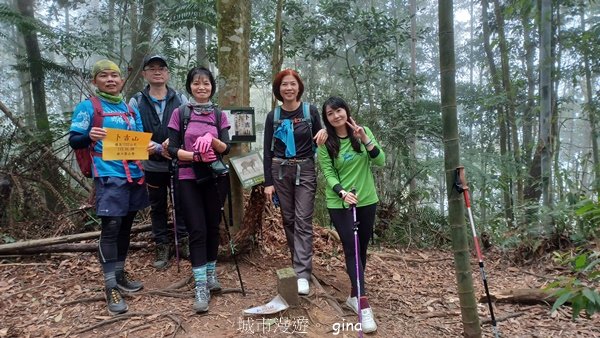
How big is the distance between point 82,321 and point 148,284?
738 millimetres

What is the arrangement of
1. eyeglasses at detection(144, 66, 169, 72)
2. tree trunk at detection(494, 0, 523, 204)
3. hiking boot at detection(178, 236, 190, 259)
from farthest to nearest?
tree trunk at detection(494, 0, 523, 204)
hiking boot at detection(178, 236, 190, 259)
eyeglasses at detection(144, 66, 169, 72)

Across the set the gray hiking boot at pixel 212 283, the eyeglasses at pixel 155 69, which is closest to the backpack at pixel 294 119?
the eyeglasses at pixel 155 69

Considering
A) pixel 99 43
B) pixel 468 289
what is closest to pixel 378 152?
pixel 468 289

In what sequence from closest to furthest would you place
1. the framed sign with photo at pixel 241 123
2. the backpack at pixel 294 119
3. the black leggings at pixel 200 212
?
the black leggings at pixel 200 212 < the backpack at pixel 294 119 < the framed sign with photo at pixel 241 123

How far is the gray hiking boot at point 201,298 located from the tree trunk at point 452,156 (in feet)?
6.80

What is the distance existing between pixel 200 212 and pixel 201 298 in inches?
29.2

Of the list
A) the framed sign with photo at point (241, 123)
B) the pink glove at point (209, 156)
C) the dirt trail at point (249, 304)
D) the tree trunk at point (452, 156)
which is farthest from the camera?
the framed sign with photo at point (241, 123)

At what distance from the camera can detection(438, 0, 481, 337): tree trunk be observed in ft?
8.78

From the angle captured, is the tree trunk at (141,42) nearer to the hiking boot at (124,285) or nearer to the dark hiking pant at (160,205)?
the dark hiking pant at (160,205)

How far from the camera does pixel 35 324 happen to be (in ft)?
10.5

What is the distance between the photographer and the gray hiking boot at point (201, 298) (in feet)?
10.7

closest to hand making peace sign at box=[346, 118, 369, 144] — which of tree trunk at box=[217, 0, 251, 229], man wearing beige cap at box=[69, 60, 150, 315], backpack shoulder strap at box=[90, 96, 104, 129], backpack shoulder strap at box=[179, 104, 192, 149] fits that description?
tree trunk at box=[217, 0, 251, 229]

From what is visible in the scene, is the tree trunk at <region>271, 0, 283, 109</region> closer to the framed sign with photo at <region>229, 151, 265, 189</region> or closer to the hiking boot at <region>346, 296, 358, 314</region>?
the framed sign with photo at <region>229, 151, 265, 189</region>

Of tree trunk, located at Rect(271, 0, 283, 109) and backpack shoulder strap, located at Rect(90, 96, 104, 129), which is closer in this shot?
backpack shoulder strap, located at Rect(90, 96, 104, 129)
